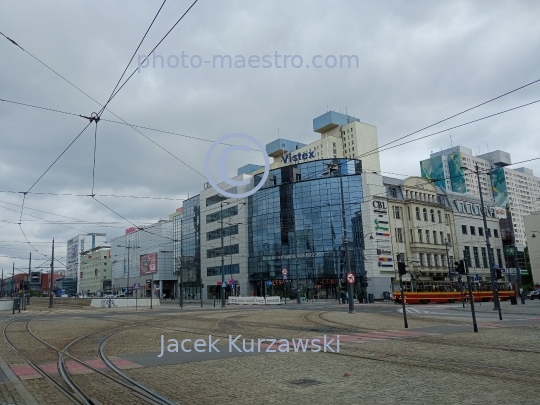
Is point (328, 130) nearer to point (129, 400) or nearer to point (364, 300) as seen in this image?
point (364, 300)

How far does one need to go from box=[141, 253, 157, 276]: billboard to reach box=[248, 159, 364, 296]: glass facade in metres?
38.2

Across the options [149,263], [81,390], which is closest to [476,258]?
[149,263]

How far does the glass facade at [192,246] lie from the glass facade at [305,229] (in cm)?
1634

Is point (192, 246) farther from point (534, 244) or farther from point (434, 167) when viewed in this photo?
point (434, 167)

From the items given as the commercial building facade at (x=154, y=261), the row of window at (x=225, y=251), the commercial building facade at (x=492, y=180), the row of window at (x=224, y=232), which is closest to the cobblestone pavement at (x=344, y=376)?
the row of window at (x=225, y=251)

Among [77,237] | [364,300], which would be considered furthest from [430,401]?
[77,237]

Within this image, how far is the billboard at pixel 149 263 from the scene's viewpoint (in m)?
103

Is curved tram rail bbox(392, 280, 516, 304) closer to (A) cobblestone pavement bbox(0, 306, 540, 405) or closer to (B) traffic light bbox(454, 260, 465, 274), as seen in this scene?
(B) traffic light bbox(454, 260, 465, 274)

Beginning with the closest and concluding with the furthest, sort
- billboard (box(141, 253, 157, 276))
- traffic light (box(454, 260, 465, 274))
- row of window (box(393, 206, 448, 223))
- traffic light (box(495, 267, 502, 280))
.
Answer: traffic light (box(454, 260, 465, 274)), traffic light (box(495, 267, 502, 280)), row of window (box(393, 206, 448, 223)), billboard (box(141, 253, 157, 276))

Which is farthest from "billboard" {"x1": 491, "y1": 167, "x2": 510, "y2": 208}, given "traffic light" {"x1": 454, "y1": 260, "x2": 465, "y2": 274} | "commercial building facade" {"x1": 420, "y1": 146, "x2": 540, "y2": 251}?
"traffic light" {"x1": 454, "y1": 260, "x2": 465, "y2": 274}

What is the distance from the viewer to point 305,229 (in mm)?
66812

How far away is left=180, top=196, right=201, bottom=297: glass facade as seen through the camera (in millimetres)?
85938

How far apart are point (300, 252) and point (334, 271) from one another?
242 inches

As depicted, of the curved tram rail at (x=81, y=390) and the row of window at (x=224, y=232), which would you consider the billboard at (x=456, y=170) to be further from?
the curved tram rail at (x=81, y=390)
